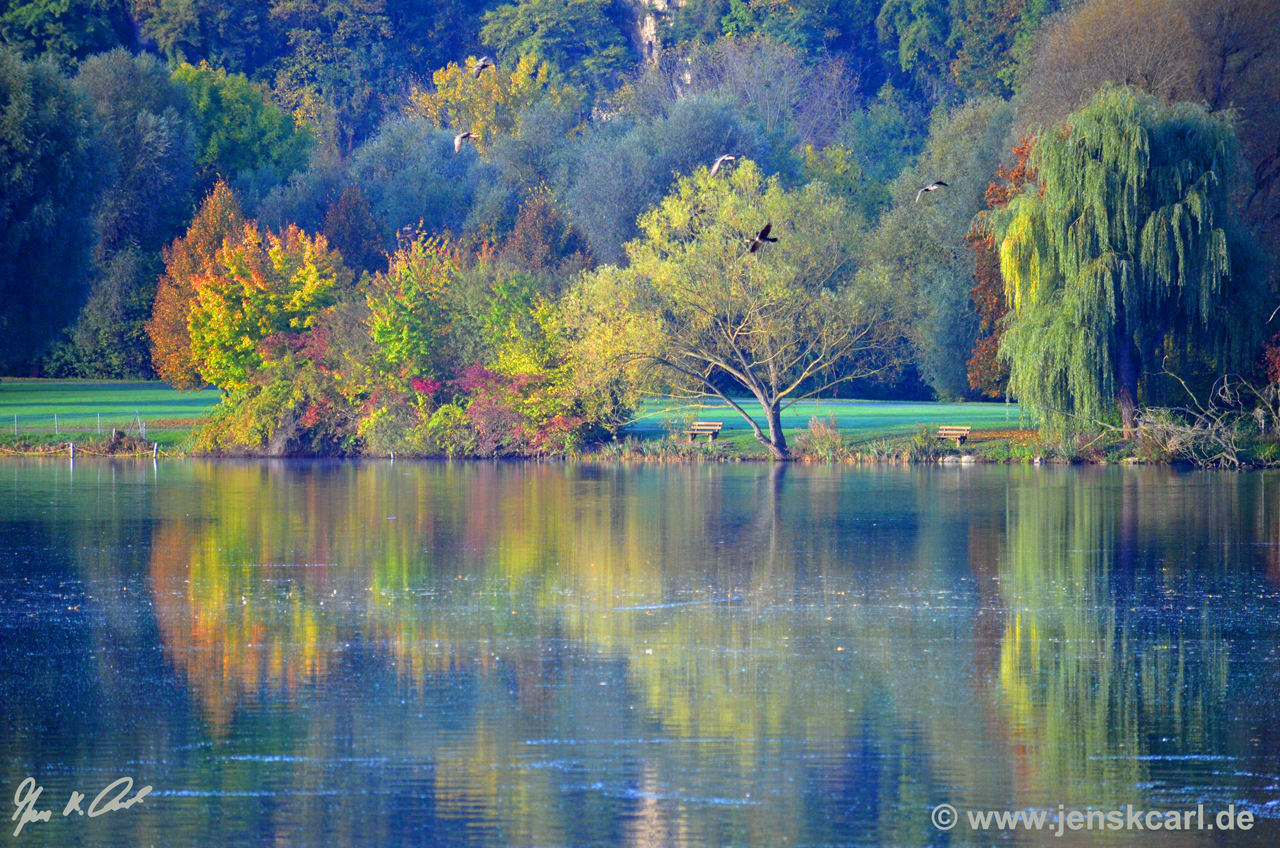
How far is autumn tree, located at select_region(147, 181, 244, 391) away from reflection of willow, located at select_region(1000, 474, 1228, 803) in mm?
40017

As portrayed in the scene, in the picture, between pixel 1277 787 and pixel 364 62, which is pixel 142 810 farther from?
pixel 364 62

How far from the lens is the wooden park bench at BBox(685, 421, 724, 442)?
47062 mm

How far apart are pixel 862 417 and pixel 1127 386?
40.8ft

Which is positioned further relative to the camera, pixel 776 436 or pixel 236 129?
pixel 236 129

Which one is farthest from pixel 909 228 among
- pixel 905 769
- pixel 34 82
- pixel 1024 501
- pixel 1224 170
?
pixel 905 769

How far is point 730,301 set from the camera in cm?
4453

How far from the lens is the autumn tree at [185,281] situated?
57.3 m

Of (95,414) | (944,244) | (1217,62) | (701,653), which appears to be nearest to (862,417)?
(944,244)

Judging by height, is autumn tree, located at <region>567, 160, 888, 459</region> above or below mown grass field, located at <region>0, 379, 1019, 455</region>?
above

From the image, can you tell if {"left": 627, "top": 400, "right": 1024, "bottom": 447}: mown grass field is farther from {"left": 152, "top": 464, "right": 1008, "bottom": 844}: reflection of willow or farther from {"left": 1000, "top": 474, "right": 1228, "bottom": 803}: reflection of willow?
{"left": 1000, "top": 474, "right": 1228, "bottom": 803}: reflection of willow

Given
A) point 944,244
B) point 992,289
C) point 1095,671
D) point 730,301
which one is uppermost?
point 944,244
